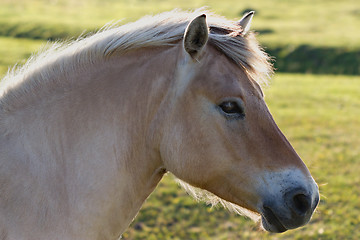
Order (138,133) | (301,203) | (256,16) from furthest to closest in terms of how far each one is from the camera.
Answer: (256,16) → (138,133) → (301,203)

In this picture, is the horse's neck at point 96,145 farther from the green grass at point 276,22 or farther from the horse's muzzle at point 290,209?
the green grass at point 276,22

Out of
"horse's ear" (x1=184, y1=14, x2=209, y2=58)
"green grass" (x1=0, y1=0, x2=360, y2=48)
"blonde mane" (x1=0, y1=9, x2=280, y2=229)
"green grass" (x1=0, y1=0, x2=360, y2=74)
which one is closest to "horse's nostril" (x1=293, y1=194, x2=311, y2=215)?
"blonde mane" (x1=0, y1=9, x2=280, y2=229)

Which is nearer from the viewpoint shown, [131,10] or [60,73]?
[60,73]

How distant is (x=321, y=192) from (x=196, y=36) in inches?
255

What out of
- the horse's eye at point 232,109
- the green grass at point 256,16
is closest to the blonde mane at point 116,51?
A: the horse's eye at point 232,109

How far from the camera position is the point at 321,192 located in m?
8.52

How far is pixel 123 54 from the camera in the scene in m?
3.09

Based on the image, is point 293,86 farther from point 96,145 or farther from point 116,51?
point 96,145

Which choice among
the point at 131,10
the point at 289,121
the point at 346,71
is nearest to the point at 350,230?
the point at 289,121

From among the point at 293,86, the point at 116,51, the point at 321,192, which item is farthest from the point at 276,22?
the point at 116,51

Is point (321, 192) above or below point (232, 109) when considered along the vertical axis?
below

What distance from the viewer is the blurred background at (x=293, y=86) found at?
24.8 ft

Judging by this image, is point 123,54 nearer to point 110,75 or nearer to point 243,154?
point 110,75

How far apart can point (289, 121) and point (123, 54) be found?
1027 cm
